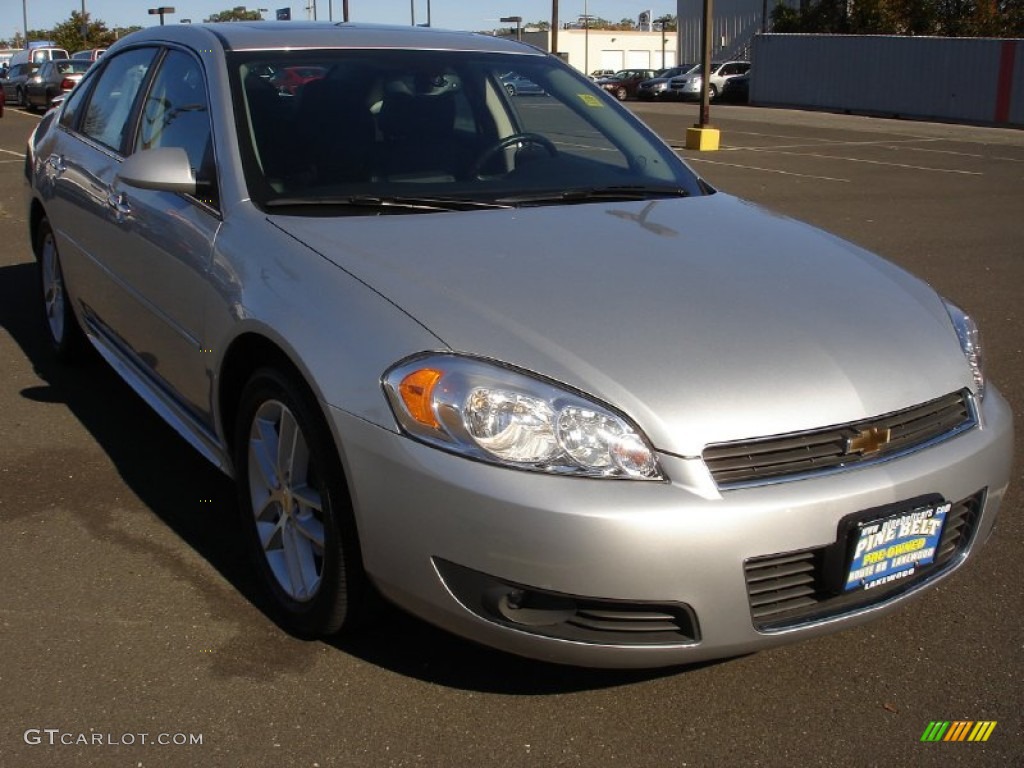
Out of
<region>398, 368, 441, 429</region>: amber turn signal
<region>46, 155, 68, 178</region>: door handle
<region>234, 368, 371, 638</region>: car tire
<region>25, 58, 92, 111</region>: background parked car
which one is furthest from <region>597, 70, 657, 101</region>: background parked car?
<region>398, 368, 441, 429</region>: amber turn signal

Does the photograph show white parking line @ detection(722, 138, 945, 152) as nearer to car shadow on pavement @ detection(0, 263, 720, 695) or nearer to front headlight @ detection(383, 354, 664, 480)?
car shadow on pavement @ detection(0, 263, 720, 695)

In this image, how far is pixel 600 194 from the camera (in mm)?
3828

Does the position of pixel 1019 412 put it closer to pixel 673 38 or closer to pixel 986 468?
pixel 986 468

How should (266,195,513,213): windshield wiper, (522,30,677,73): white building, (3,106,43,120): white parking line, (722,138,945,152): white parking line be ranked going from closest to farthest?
(266,195,513,213): windshield wiper, (722,138,945,152): white parking line, (3,106,43,120): white parking line, (522,30,677,73): white building

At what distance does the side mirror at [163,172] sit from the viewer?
11.5ft

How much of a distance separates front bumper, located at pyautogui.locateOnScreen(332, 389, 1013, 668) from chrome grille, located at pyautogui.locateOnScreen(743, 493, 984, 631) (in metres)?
0.01

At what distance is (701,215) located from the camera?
3.70m

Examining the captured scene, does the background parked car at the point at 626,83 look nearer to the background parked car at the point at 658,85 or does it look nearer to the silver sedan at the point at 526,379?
the background parked car at the point at 658,85

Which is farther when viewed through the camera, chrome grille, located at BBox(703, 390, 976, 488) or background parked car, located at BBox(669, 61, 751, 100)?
background parked car, located at BBox(669, 61, 751, 100)

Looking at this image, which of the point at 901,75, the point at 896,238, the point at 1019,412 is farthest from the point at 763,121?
the point at 1019,412

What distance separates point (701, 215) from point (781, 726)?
1631 mm

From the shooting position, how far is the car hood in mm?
2598

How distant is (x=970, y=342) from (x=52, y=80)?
28.2 m

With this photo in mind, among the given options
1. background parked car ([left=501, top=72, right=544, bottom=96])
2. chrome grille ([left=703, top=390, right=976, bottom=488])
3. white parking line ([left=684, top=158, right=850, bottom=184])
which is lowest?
white parking line ([left=684, top=158, right=850, bottom=184])
